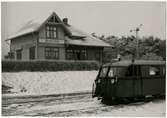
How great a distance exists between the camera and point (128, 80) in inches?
133

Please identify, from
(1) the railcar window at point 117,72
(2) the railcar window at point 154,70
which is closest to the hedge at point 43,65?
(1) the railcar window at point 117,72

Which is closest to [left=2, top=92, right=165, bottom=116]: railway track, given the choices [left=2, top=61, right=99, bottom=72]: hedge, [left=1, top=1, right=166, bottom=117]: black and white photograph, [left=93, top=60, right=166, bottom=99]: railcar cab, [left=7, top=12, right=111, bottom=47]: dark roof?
[left=1, top=1, right=166, bottom=117]: black and white photograph

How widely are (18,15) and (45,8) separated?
0.95 ft

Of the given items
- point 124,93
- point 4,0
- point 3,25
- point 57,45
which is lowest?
point 124,93

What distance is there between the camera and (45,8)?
3.39m

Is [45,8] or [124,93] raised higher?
[45,8]

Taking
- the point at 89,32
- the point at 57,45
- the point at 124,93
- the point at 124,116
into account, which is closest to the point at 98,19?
the point at 89,32

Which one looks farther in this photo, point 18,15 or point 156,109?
point 18,15

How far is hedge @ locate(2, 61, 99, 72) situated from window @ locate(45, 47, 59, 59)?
0.19 feet

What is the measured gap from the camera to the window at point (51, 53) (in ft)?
10.7

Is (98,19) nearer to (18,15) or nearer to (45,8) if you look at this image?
(45,8)

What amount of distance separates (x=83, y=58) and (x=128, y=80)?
499 millimetres

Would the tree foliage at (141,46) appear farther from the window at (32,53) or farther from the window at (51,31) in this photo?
the window at (32,53)

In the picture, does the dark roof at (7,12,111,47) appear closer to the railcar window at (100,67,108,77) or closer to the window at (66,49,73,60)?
the window at (66,49,73,60)
